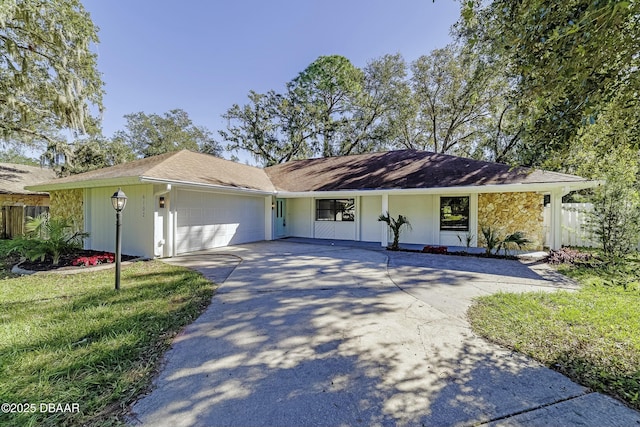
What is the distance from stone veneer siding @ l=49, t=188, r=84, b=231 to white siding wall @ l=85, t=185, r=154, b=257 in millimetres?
572

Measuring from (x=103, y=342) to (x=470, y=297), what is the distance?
569cm

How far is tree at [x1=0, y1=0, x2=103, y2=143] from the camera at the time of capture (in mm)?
8922

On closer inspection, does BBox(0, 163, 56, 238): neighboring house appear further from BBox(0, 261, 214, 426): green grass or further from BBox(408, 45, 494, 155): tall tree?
BBox(408, 45, 494, 155): tall tree

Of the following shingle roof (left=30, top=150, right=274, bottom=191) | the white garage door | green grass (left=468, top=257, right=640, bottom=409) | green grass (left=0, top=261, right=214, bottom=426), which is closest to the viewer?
green grass (left=0, top=261, right=214, bottom=426)

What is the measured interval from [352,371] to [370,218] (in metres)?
10.5

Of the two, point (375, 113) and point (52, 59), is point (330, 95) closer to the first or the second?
point (375, 113)

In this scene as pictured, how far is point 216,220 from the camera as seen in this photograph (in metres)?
11.1

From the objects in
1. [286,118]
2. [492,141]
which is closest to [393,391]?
[492,141]

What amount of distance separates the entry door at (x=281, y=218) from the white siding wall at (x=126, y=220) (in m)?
6.38

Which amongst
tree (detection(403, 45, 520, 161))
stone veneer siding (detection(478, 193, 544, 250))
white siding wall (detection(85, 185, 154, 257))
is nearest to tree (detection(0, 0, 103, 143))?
white siding wall (detection(85, 185, 154, 257))

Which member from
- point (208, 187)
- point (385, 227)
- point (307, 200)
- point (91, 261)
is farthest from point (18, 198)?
point (385, 227)

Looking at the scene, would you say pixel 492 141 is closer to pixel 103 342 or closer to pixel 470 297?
pixel 470 297

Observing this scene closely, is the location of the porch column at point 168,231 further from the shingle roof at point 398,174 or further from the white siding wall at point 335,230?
the white siding wall at point 335,230

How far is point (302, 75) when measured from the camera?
22.4 meters
